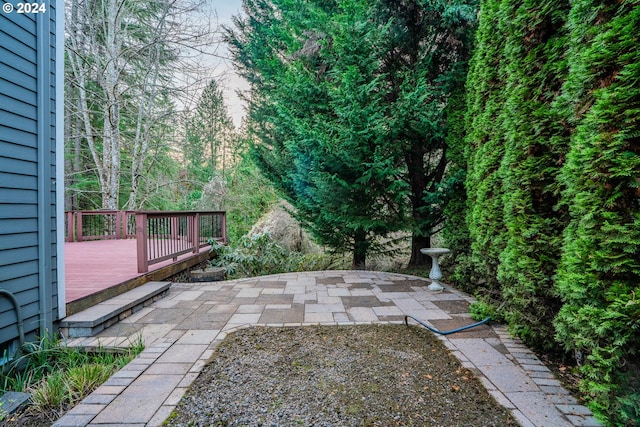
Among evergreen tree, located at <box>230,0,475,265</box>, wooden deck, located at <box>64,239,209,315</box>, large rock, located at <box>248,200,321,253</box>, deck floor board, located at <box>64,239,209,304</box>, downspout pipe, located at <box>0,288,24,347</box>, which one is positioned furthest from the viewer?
large rock, located at <box>248,200,321,253</box>

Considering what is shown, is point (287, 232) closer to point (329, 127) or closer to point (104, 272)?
point (329, 127)

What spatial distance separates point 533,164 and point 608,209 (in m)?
0.86

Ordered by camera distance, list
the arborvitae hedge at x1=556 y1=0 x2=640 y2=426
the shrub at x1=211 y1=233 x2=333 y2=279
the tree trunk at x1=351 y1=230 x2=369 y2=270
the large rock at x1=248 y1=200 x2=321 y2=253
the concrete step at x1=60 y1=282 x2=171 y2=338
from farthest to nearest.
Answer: the large rock at x1=248 y1=200 x2=321 y2=253 < the shrub at x1=211 y1=233 x2=333 y2=279 < the tree trunk at x1=351 y1=230 x2=369 y2=270 < the concrete step at x1=60 y1=282 x2=171 y2=338 < the arborvitae hedge at x1=556 y1=0 x2=640 y2=426

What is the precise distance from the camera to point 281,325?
2779mm

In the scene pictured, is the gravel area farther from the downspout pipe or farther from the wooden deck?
the wooden deck

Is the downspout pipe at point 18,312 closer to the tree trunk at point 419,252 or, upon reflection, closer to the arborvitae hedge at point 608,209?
the arborvitae hedge at point 608,209

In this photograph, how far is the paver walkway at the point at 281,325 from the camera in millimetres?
1605

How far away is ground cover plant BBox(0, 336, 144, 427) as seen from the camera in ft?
5.74

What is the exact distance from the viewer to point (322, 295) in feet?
12.2

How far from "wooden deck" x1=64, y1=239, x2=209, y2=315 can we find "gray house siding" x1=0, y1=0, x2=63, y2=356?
0.37 metres

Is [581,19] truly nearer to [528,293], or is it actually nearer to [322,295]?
[528,293]

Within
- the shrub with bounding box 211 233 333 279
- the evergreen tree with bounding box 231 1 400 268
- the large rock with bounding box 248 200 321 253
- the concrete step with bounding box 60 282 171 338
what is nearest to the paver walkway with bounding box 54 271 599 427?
the concrete step with bounding box 60 282 171 338

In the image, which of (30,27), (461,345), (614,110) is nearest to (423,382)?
(461,345)

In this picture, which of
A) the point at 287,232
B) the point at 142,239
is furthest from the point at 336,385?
the point at 287,232
